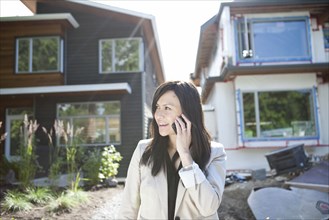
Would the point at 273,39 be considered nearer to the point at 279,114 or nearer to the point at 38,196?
the point at 279,114

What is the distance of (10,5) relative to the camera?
4.57 m

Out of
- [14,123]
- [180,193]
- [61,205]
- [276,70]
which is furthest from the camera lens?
[14,123]

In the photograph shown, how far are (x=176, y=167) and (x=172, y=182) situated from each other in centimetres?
13

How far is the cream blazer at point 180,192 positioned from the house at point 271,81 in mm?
8769

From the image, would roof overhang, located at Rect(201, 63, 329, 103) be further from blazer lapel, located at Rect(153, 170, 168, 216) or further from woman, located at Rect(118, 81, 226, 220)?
blazer lapel, located at Rect(153, 170, 168, 216)

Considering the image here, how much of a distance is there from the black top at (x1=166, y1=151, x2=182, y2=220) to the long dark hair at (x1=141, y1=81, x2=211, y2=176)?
0.05 metres

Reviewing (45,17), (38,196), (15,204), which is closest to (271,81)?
(38,196)

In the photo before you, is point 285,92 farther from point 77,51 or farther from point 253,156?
point 77,51

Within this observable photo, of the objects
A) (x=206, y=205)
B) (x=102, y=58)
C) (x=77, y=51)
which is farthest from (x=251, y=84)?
(x=206, y=205)

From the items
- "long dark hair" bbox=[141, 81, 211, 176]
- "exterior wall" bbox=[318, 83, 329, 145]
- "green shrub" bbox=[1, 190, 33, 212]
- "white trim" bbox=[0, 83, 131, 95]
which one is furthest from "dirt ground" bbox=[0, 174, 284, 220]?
"white trim" bbox=[0, 83, 131, 95]

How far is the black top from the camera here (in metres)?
1.98

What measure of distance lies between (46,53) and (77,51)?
1.30m

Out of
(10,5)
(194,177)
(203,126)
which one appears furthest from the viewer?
(10,5)

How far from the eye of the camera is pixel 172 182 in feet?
6.78
